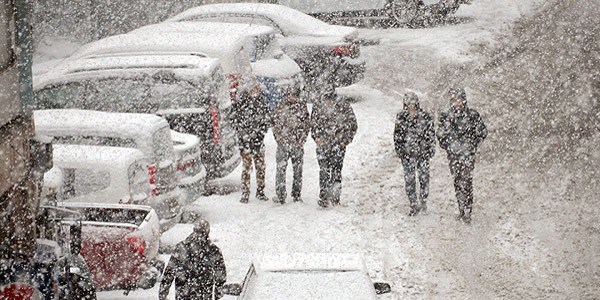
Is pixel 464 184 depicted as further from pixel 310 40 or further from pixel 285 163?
pixel 310 40

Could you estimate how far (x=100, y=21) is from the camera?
66.2 feet

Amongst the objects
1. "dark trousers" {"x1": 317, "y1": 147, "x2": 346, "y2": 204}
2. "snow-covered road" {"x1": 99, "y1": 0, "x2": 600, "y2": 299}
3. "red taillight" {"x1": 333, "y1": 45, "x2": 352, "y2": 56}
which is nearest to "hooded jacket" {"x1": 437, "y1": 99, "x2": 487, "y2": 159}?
"snow-covered road" {"x1": 99, "y1": 0, "x2": 600, "y2": 299}

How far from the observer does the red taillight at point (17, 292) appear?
17.3ft

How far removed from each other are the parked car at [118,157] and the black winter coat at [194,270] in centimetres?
150

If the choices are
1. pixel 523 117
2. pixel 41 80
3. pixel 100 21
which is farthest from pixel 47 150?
pixel 100 21

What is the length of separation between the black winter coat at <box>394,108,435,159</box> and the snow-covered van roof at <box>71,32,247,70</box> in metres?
2.73

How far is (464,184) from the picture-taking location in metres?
10.8

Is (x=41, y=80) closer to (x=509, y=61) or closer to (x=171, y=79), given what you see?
(x=171, y=79)

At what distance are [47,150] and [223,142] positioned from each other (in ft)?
18.4

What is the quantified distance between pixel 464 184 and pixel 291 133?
2216mm

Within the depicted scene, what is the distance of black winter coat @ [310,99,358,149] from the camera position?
1132cm

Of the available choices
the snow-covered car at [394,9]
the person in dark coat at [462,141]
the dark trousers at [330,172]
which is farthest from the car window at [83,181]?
the snow-covered car at [394,9]

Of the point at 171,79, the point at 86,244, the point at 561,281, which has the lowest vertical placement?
the point at 561,281

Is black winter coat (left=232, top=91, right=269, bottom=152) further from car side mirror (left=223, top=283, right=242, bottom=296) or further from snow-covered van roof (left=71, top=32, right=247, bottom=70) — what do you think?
car side mirror (left=223, top=283, right=242, bottom=296)
